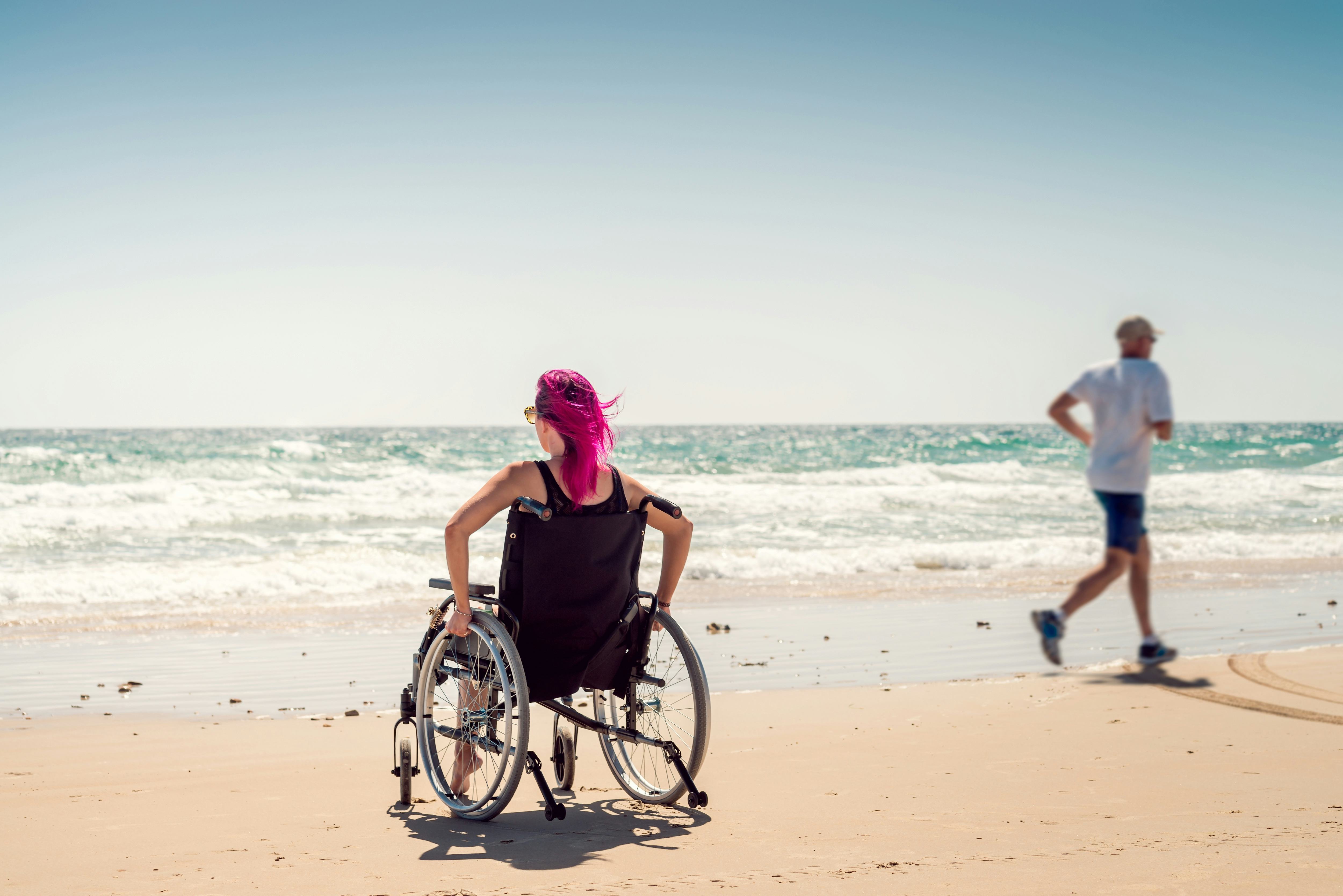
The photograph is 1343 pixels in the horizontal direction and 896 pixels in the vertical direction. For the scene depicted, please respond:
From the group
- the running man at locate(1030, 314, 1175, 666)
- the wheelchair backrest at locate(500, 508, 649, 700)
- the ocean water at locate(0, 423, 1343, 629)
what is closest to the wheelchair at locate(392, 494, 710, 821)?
the wheelchair backrest at locate(500, 508, 649, 700)

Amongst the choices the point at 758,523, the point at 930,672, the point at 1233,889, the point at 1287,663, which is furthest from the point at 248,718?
the point at 758,523

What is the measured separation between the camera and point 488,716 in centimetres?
334

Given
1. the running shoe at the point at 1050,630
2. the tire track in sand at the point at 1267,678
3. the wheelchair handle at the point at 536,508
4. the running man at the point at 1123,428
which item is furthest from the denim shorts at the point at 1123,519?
the wheelchair handle at the point at 536,508

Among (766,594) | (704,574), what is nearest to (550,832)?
(766,594)

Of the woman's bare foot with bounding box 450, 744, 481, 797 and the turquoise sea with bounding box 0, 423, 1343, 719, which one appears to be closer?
the woman's bare foot with bounding box 450, 744, 481, 797

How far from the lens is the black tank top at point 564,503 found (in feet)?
10.5

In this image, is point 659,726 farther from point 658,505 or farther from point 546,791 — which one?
point 658,505

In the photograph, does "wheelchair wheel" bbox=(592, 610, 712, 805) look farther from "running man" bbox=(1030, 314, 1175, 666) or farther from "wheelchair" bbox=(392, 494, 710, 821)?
"running man" bbox=(1030, 314, 1175, 666)

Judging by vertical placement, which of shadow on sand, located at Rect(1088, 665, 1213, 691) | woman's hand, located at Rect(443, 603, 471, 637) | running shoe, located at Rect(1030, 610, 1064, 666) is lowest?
shadow on sand, located at Rect(1088, 665, 1213, 691)

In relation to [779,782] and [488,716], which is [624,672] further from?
[779,782]

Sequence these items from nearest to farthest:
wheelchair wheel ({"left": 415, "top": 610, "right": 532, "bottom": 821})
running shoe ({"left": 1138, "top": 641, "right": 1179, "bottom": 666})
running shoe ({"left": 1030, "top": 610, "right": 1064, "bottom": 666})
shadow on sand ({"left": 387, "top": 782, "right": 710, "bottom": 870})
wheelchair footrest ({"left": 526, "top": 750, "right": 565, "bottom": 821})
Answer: shadow on sand ({"left": 387, "top": 782, "right": 710, "bottom": 870}), wheelchair wheel ({"left": 415, "top": 610, "right": 532, "bottom": 821}), wheelchair footrest ({"left": 526, "top": 750, "right": 565, "bottom": 821}), running shoe ({"left": 1030, "top": 610, "right": 1064, "bottom": 666}), running shoe ({"left": 1138, "top": 641, "right": 1179, "bottom": 666})

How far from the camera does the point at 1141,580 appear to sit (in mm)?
4207

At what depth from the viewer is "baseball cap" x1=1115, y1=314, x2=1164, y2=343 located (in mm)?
3652

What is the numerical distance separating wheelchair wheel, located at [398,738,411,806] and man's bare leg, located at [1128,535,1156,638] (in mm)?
2753
